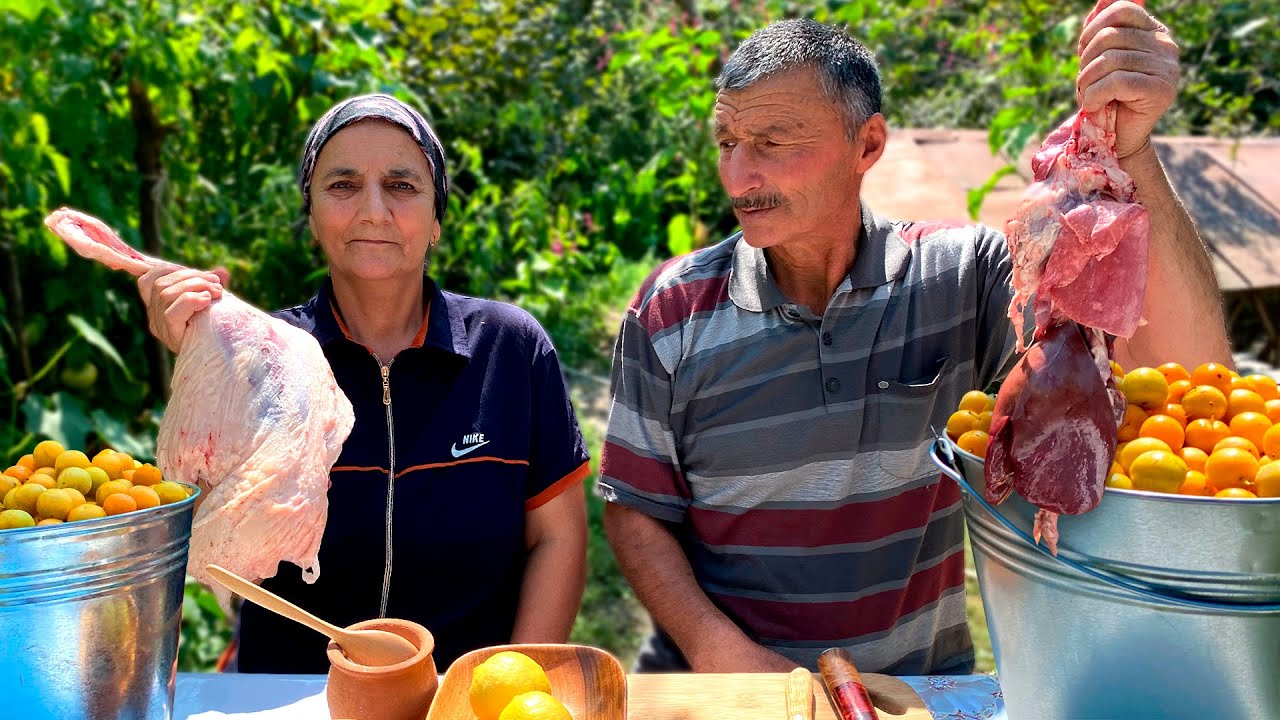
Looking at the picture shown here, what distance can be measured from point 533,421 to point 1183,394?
1396 mm

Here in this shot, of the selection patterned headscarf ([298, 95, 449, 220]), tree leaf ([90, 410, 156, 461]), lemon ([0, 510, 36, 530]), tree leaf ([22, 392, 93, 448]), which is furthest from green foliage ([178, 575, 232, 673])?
lemon ([0, 510, 36, 530])

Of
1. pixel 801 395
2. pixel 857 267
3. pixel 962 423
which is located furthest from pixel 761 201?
pixel 962 423

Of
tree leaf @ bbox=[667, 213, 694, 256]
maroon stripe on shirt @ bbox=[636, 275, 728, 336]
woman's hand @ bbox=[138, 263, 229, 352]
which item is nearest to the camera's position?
woman's hand @ bbox=[138, 263, 229, 352]

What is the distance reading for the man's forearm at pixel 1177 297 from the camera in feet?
6.00

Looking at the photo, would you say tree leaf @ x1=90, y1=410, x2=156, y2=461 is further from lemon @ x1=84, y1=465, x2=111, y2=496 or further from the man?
lemon @ x1=84, y1=465, x2=111, y2=496

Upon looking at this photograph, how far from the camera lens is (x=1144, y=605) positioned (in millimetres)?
1206

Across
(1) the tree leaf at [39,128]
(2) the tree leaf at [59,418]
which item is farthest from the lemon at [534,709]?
(1) the tree leaf at [39,128]

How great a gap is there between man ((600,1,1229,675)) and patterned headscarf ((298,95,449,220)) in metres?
0.55

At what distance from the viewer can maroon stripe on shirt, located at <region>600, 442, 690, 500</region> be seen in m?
2.31

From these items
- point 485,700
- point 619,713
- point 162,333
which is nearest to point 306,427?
point 162,333

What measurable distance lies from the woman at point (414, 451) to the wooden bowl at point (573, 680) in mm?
694

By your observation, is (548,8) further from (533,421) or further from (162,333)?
(162,333)

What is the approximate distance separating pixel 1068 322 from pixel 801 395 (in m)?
0.93

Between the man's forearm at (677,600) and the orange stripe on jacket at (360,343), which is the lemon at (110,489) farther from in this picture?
the man's forearm at (677,600)
